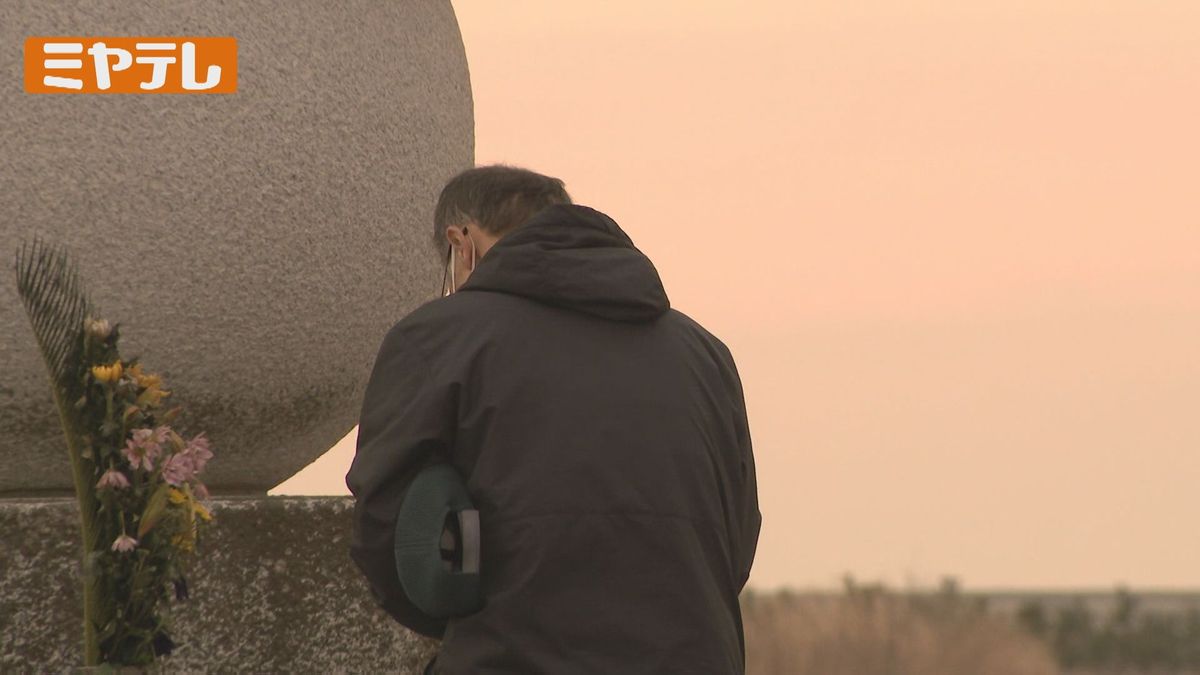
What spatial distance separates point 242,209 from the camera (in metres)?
4.70

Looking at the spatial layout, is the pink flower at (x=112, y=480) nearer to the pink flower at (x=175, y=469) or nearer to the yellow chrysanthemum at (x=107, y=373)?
the pink flower at (x=175, y=469)

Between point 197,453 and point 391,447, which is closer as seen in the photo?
point 391,447

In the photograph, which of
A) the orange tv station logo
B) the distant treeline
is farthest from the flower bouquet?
the distant treeline

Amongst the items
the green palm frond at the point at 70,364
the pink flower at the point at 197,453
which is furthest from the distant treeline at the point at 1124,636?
the green palm frond at the point at 70,364

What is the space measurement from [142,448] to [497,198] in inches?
59.9

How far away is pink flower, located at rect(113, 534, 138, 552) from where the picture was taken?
409 centimetres

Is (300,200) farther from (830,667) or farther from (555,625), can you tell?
(830,667)

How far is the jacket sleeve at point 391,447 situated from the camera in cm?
276

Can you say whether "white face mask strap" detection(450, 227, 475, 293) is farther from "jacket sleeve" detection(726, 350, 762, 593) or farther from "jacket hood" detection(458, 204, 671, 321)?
"jacket sleeve" detection(726, 350, 762, 593)

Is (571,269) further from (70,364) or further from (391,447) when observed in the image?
(70,364)

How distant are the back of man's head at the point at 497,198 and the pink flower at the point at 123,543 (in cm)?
149

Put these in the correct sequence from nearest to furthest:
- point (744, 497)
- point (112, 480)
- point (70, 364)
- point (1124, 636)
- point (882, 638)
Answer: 1. point (744, 497)
2. point (112, 480)
3. point (70, 364)
4. point (882, 638)
5. point (1124, 636)

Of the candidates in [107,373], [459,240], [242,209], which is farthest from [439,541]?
[242,209]

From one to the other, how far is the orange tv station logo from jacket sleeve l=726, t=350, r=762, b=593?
209cm
